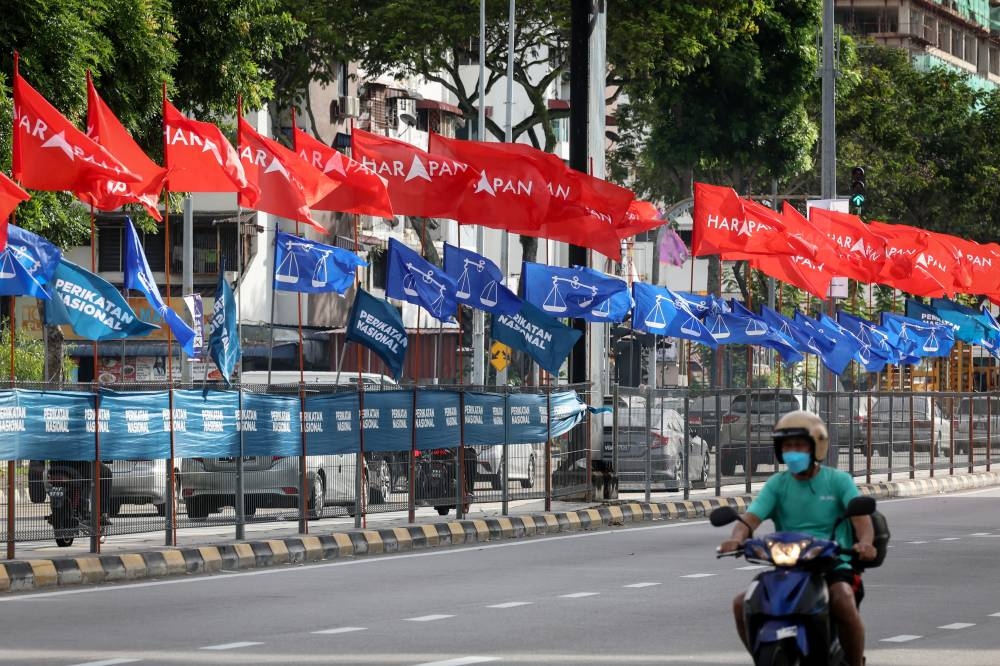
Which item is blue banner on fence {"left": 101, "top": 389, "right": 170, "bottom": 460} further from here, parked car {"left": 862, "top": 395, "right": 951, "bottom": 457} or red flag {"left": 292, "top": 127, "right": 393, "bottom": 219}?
parked car {"left": 862, "top": 395, "right": 951, "bottom": 457}

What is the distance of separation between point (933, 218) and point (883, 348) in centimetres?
2408

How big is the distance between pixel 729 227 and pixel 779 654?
2501 centimetres

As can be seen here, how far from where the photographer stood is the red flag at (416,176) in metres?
25.6

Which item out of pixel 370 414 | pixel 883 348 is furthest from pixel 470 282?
pixel 883 348

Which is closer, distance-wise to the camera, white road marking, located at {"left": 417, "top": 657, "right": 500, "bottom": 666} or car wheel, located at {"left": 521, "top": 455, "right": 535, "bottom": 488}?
white road marking, located at {"left": 417, "top": 657, "right": 500, "bottom": 666}

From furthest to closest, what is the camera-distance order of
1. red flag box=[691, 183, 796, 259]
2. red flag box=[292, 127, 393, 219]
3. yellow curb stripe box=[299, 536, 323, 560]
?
red flag box=[691, 183, 796, 259] < red flag box=[292, 127, 393, 219] < yellow curb stripe box=[299, 536, 323, 560]

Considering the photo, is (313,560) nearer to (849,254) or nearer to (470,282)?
(470,282)

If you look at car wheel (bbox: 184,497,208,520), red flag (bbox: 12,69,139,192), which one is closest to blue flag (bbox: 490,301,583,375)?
car wheel (bbox: 184,497,208,520)

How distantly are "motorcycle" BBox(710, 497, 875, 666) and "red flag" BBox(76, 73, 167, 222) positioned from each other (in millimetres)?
12196

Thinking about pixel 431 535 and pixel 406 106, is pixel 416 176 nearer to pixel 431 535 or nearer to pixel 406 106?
pixel 431 535

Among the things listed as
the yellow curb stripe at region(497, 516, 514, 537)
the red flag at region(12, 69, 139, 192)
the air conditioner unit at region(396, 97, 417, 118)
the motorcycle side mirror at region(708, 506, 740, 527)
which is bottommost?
the yellow curb stripe at region(497, 516, 514, 537)

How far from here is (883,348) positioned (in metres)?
37.7

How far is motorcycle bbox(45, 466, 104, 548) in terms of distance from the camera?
17.7 metres

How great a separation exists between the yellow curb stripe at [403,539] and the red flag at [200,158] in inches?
160
